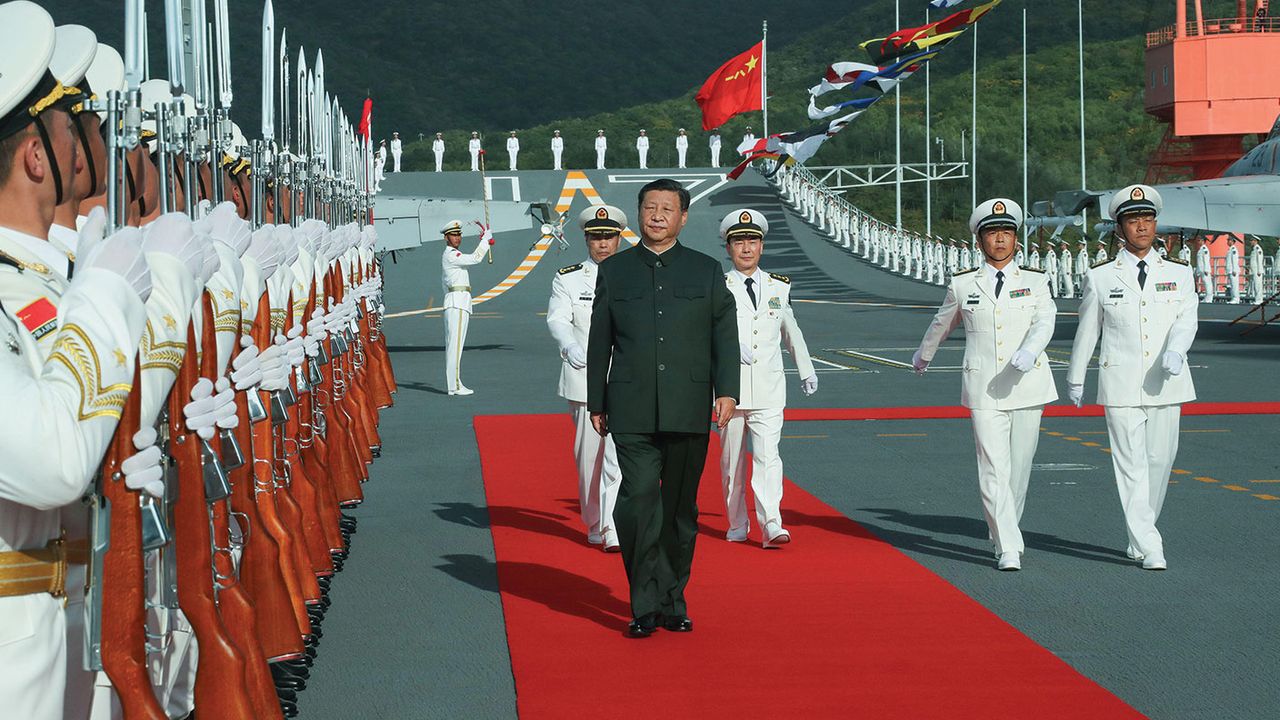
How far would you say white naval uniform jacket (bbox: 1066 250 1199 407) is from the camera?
8.25 m

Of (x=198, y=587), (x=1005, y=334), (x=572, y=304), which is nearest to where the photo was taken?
(x=198, y=587)

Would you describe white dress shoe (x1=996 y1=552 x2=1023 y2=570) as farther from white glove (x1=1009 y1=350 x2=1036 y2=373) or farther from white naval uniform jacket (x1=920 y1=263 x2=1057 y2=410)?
white glove (x1=1009 y1=350 x2=1036 y2=373)

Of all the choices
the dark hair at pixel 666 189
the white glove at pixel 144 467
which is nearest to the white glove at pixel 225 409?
the white glove at pixel 144 467

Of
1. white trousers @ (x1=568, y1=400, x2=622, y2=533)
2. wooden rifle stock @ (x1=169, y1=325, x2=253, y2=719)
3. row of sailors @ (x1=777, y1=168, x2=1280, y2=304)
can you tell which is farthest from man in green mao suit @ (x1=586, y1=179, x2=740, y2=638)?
row of sailors @ (x1=777, y1=168, x2=1280, y2=304)

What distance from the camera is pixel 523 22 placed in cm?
17488

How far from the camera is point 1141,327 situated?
8.32 meters

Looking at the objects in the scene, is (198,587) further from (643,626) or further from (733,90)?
(733,90)

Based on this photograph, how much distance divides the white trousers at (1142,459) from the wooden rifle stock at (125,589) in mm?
5881

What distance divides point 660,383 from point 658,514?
568 mm

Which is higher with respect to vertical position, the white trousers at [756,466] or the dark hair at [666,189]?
the dark hair at [666,189]

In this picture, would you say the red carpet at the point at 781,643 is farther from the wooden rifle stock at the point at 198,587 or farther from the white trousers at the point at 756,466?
the wooden rifle stock at the point at 198,587

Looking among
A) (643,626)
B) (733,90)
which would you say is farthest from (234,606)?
(733,90)

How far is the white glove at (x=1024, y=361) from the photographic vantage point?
812 cm

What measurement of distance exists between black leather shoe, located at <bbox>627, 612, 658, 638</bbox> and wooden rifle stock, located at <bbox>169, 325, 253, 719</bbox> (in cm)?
256
